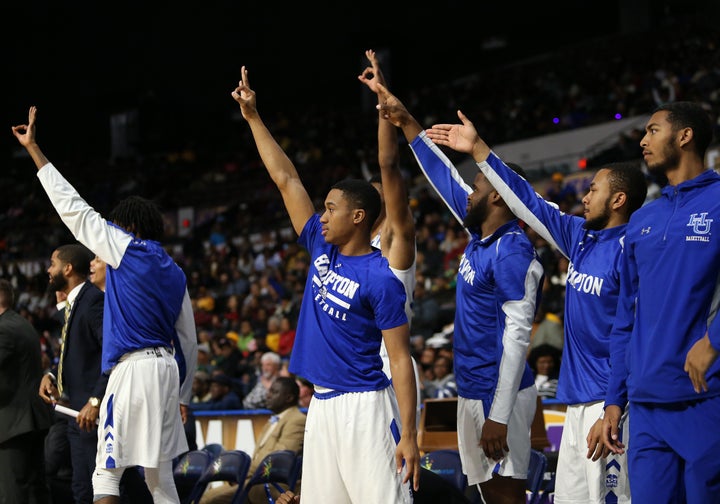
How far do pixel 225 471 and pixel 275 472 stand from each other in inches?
17.4

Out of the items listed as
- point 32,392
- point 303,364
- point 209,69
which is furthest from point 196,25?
point 303,364

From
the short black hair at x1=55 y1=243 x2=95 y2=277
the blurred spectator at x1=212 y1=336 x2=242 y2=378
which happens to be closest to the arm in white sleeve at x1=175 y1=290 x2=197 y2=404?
the short black hair at x1=55 y1=243 x2=95 y2=277

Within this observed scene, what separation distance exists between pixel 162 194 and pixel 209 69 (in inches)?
188

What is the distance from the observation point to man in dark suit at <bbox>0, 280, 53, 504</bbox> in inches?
260

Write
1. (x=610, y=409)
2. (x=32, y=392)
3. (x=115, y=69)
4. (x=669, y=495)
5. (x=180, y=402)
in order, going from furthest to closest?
1. (x=115, y=69)
2. (x=32, y=392)
3. (x=180, y=402)
4. (x=610, y=409)
5. (x=669, y=495)

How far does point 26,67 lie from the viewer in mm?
29484

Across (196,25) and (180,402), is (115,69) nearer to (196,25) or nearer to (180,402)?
(196,25)

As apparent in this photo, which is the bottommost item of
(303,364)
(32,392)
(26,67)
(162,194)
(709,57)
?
(32,392)

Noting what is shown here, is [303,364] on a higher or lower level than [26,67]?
lower

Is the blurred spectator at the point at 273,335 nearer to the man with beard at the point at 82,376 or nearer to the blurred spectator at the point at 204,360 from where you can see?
the blurred spectator at the point at 204,360

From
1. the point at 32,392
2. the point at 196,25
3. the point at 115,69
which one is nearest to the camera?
the point at 32,392

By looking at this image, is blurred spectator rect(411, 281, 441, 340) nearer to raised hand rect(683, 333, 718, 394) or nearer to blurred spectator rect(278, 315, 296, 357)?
blurred spectator rect(278, 315, 296, 357)

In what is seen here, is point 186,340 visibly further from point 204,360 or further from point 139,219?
point 204,360

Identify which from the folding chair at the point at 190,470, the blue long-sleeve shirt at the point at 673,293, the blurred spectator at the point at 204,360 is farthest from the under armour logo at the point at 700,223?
the blurred spectator at the point at 204,360
